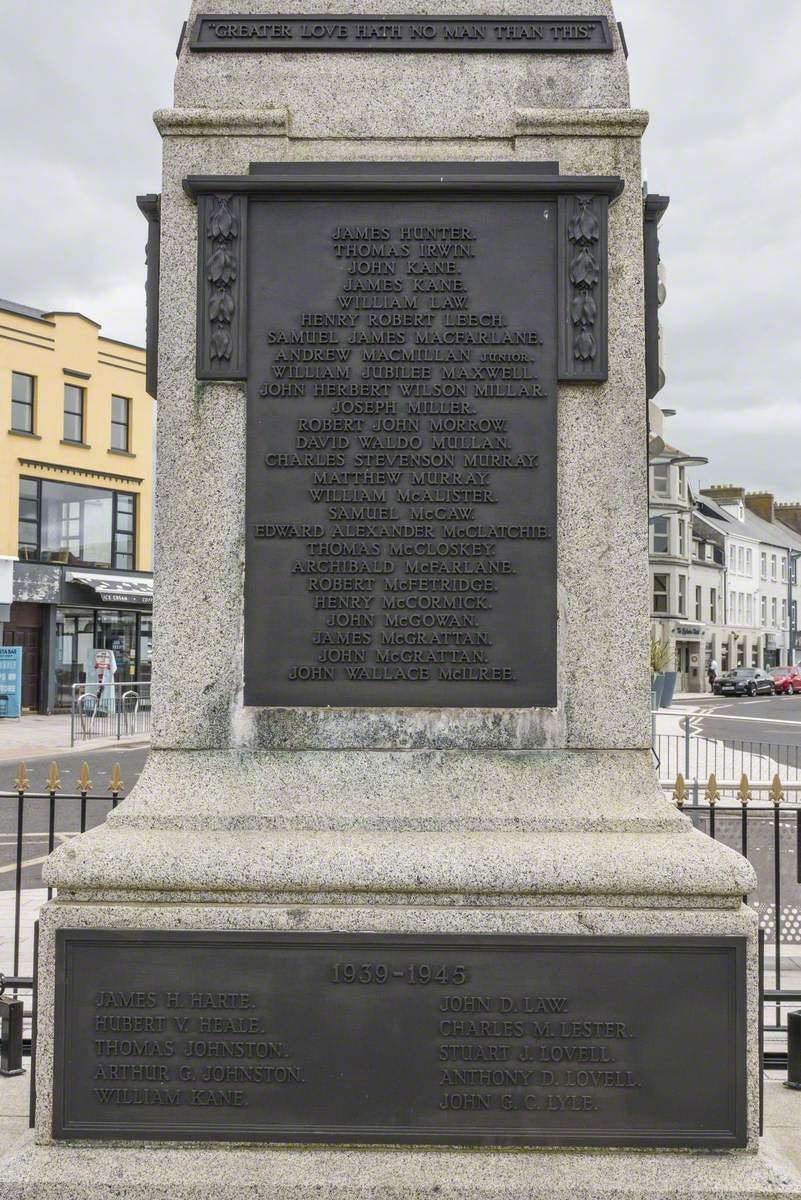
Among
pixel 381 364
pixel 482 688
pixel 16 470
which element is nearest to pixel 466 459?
pixel 381 364

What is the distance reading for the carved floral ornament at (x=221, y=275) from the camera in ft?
14.7

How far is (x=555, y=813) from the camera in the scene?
14.0 feet

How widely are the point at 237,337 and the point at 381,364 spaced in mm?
608

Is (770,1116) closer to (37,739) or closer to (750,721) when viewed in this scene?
(37,739)

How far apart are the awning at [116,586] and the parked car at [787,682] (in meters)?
41.2

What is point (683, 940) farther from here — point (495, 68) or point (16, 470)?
point (16, 470)

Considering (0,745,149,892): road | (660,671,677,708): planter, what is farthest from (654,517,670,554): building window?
(660,671,677,708): planter

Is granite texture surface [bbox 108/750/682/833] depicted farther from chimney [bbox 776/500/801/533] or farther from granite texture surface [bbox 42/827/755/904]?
chimney [bbox 776/500/801/533]

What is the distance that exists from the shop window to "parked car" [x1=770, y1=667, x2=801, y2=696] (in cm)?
1056

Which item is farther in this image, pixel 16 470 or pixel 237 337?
pixel 16 470

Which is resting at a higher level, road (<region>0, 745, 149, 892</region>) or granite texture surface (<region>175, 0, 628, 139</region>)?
granite texture surface (<region>175, 0, 628, 139</region>)

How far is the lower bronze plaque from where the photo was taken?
3.89 meters

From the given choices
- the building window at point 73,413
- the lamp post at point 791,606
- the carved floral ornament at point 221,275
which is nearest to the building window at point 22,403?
the building window at point 73,413

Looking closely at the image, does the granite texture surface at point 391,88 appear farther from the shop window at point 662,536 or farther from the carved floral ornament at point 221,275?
the shop window at point 662,536
